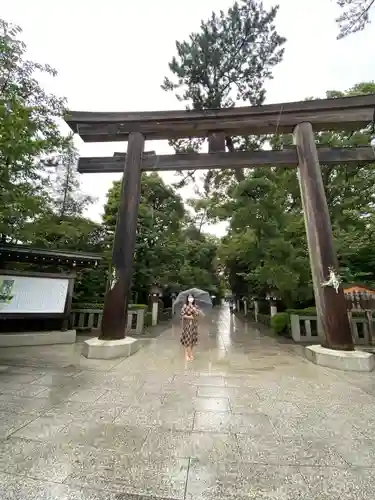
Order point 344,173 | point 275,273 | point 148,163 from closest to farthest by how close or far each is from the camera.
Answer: point 148,163, point 275,273, point 344,173

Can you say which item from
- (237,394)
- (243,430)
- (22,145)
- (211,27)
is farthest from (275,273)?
(211,27)

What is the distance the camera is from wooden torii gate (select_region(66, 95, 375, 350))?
238 inches

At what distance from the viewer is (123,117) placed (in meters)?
7.39

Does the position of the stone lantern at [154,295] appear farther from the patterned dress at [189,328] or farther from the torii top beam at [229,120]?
the torii top beam at [229,120]

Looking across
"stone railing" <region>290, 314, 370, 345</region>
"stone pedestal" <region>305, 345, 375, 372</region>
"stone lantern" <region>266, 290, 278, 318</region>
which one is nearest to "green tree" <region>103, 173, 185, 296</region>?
"stone lantern" <region>266, 290, 278, 318</region>

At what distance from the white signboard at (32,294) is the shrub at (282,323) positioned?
8676mm

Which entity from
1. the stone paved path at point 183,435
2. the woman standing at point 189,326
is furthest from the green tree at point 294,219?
Answer: the stone paved path at point 183,435

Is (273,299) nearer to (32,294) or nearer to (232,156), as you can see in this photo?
(232,156)

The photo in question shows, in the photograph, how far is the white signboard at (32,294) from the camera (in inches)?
271

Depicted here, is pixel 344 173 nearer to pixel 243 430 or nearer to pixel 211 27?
pixel 211 27

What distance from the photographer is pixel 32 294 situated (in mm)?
7270

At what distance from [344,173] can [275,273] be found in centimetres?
625

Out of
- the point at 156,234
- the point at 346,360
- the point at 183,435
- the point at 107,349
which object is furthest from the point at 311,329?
the point at 156,234

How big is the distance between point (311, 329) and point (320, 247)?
176 inches
